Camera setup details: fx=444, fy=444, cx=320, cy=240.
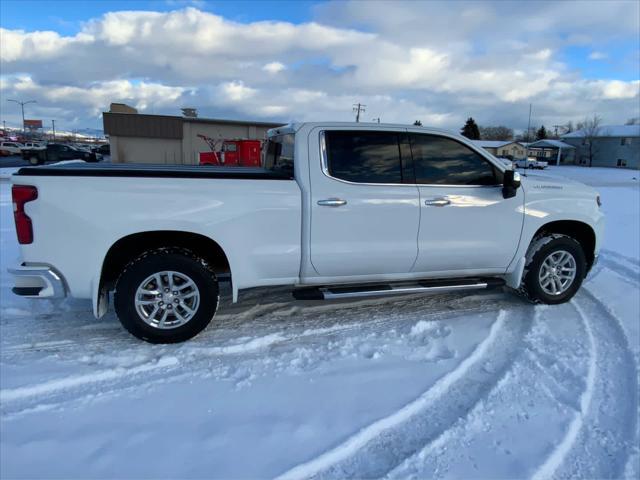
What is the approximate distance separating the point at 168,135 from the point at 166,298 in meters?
30.5

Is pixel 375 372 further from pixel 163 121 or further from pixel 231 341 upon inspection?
pixel 163 121

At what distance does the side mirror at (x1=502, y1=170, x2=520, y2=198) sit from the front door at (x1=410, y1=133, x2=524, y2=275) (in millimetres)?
72

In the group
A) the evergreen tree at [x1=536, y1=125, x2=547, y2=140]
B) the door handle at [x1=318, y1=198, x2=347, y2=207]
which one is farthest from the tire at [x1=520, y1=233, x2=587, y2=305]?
the evergreen tree at [x1=536, y1=125, x2=547, y2=140]

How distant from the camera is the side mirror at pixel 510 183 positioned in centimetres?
421

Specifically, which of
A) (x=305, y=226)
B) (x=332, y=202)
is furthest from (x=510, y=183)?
(x=305, y=226)

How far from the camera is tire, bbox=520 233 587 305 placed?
4680 millimetres

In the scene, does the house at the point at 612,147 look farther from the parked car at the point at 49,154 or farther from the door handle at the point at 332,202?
the door handle at the point at 332,202

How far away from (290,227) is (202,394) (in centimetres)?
152

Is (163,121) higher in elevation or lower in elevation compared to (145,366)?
higher

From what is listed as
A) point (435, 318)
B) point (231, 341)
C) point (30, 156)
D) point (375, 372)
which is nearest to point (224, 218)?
point (231, 341)

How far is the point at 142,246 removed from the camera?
152 inches

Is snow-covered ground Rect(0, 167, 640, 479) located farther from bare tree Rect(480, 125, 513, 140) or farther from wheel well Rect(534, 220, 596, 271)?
bare tree Rect(480, 125, 513, 140)

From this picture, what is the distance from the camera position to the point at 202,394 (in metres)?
3.11

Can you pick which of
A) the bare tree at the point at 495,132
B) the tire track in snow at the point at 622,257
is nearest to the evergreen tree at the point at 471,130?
the bare tree at the point at 495,132
